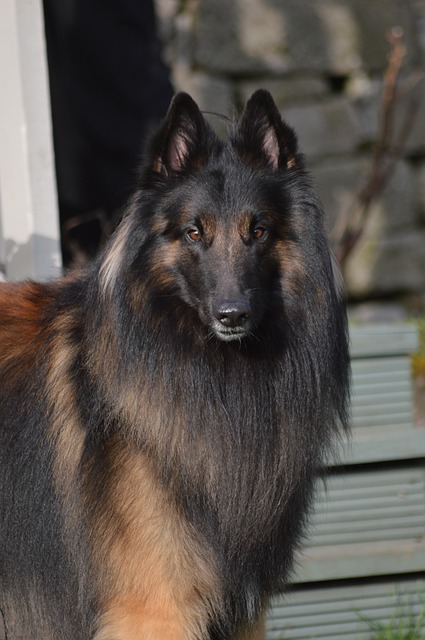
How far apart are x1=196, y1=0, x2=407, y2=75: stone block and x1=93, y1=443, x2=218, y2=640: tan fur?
4430 millimetres

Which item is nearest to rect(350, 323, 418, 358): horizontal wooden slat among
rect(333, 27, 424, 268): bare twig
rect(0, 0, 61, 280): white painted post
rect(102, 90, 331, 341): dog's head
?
rect(102, 90, 331, 341): dog's head

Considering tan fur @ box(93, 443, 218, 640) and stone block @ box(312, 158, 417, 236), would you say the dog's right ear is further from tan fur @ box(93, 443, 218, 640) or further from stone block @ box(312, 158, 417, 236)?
stone block @ box(312, 158, 417, 236)

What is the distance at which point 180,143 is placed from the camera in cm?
328

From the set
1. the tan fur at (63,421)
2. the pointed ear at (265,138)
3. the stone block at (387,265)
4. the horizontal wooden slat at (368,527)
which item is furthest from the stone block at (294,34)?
the tan fur at (63,421)

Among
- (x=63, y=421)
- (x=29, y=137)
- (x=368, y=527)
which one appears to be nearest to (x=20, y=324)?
(x=63, y=421)

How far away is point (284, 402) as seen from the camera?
10.9ft

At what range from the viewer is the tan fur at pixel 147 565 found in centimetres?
311


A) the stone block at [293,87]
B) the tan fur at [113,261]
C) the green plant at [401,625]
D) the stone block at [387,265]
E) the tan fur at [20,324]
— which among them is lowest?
the green plant at [401,625]

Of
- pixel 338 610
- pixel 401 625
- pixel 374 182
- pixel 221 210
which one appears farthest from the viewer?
pixel 374 182

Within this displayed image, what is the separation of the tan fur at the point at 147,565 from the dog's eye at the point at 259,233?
0.77 meters

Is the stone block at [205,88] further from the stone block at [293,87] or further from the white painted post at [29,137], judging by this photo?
the white painted post at [29,137]

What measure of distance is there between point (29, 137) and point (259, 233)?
64.6 inches

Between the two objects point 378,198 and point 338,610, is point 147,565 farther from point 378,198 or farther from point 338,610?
point 378,198

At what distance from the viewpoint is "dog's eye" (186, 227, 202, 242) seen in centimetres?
321
